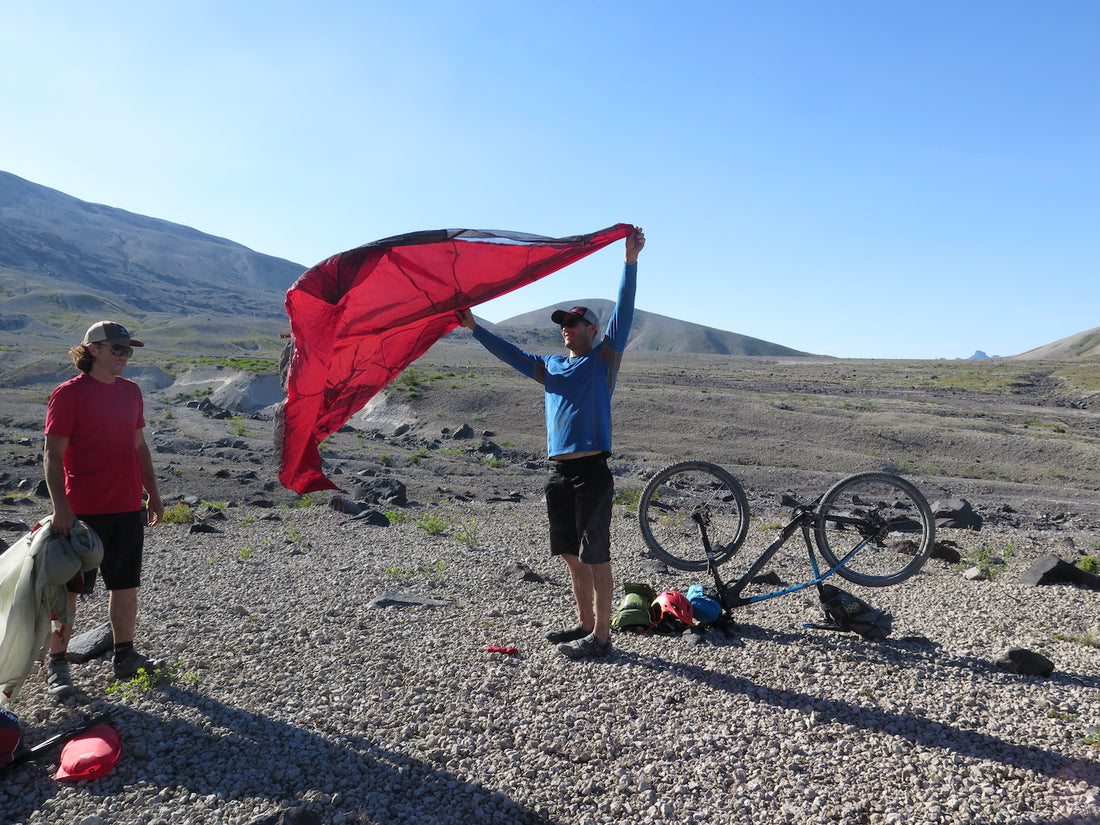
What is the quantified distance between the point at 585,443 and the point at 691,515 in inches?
73.3

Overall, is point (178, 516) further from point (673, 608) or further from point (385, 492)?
point (673, 608)

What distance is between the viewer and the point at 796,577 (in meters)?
9.20

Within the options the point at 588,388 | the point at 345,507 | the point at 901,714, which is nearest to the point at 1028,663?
the point at 901,714

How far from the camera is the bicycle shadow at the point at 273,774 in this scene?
4.20 meters

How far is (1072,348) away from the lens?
577 feet

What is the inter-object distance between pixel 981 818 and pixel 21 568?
19.9ft

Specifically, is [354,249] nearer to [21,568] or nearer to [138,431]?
[138,431]

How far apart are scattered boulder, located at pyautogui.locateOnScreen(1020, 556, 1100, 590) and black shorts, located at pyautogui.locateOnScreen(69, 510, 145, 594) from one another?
355 inches

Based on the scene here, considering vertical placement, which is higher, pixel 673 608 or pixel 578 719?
pixel 673 608

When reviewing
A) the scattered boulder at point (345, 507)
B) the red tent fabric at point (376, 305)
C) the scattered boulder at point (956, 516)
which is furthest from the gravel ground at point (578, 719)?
the scattered boulder at point (345, 507)

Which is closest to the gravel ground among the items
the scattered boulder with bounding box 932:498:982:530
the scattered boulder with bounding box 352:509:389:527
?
the scattered boulder with bounding box 352:509:389:527

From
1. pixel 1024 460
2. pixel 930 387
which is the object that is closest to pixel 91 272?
pixel 930 387

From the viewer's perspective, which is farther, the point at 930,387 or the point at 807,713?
the point at 930,387

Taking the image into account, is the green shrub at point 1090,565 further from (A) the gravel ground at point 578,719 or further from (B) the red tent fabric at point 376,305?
(B) the red tent fabric at point 376,305
